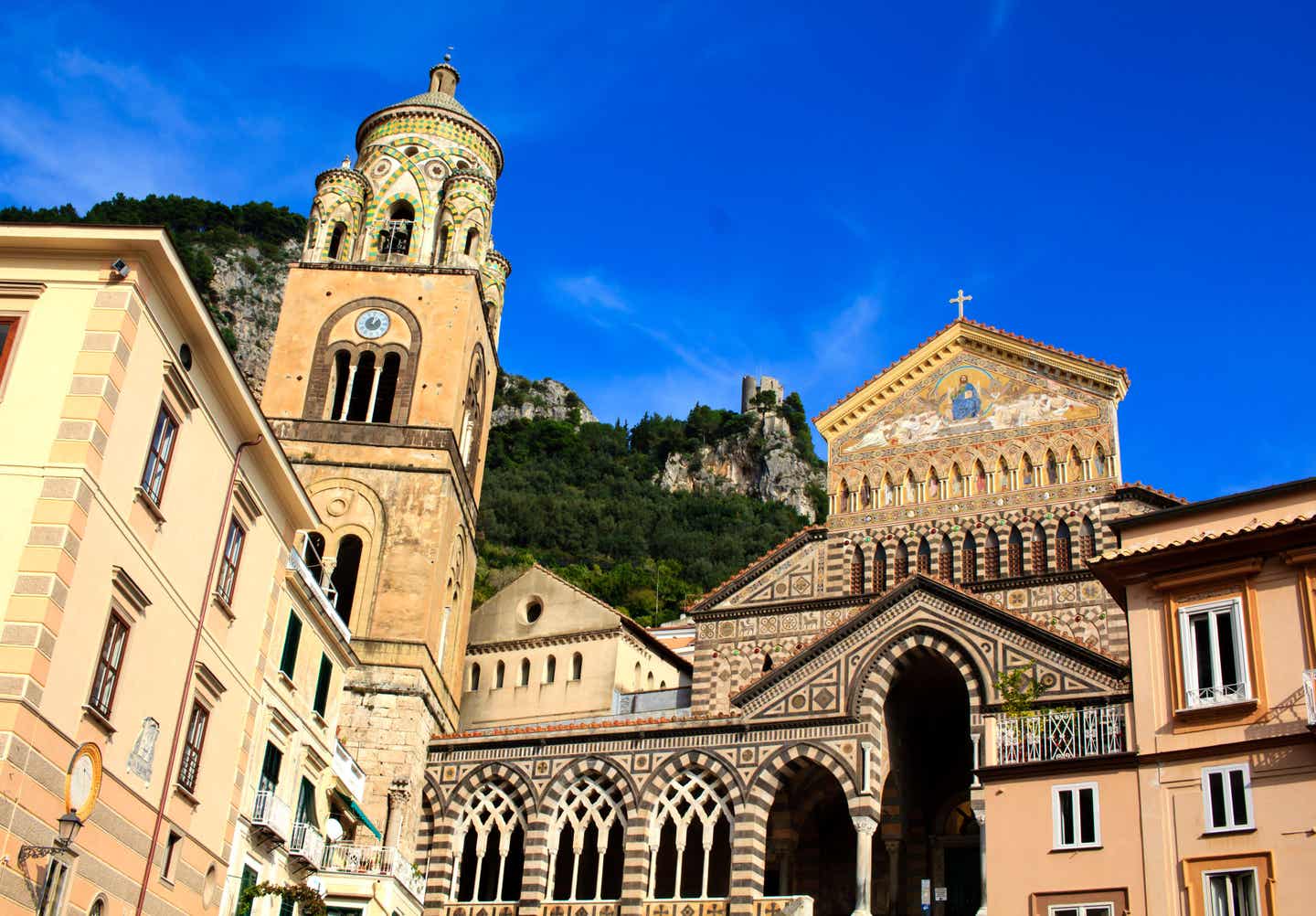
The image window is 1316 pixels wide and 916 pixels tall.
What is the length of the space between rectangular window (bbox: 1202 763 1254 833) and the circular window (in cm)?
2463

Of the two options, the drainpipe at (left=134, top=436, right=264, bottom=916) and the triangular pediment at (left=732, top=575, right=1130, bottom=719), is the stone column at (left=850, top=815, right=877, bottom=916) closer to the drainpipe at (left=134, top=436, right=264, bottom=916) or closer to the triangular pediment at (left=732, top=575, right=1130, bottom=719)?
the triangular pediment at (left=732, top=575, right=1130, bottom=719)

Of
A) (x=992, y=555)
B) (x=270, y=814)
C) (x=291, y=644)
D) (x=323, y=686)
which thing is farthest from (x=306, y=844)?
(x=992, y=555)

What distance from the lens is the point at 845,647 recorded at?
3050 centimetres

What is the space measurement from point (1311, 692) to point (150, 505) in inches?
527

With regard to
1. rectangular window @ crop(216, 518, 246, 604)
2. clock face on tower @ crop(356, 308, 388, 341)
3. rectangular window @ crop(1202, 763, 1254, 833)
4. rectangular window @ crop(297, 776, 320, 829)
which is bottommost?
rectangular window @ crop(1202, 763, 1254, 833)

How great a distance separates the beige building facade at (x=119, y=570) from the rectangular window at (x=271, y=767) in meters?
1.94

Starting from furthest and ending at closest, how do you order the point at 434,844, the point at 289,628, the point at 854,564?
the point at 854,564 < the point at 434,844 < the point at 289,628

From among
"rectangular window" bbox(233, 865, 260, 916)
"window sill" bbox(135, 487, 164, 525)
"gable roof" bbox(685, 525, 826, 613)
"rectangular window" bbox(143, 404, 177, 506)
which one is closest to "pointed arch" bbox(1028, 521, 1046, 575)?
"gable roof" bbox(685, 525, 826, 613)

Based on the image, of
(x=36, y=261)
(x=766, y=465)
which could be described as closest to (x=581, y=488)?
(x=766, y=465)

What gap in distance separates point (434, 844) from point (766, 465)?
65933 mm

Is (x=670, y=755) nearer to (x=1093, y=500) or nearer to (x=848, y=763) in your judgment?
(x=848, y=763)

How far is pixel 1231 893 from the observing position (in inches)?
648

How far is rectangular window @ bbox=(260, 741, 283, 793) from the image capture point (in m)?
22.5

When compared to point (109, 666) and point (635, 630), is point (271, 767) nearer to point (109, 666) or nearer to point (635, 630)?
point (109, 666)
